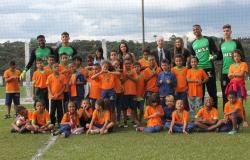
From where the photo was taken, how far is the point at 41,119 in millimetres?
9727

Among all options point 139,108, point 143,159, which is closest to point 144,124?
point 139,108

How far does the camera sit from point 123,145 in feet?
24.9

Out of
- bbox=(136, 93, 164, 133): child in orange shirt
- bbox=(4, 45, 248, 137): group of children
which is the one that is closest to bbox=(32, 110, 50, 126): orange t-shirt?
bbox=(4, 45, 248, 137): group of children

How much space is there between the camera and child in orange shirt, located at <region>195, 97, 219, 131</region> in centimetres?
908

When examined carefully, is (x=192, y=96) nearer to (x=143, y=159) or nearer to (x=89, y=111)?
(x=89, y=111)

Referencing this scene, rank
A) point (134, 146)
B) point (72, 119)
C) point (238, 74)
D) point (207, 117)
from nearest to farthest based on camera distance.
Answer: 1. point (134, 146)
2. point (238, 74)
3. point (207, 117)
4. point (72, 119)

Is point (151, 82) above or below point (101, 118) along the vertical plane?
above

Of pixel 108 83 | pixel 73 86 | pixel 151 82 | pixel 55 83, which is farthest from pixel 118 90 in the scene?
pixel 55 83

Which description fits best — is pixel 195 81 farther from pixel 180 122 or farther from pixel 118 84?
pixel 118 84

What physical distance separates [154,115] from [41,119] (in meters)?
2.49

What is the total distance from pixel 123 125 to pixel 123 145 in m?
2.68

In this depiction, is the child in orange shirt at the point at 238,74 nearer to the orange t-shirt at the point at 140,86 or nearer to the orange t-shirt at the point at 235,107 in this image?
the orange t-shirt at the point at 235,107

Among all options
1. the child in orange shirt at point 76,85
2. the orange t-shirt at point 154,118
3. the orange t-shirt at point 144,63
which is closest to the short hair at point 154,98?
the orange t-shirt at point 154,118

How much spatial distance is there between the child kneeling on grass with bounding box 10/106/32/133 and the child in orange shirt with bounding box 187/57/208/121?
143 inches
